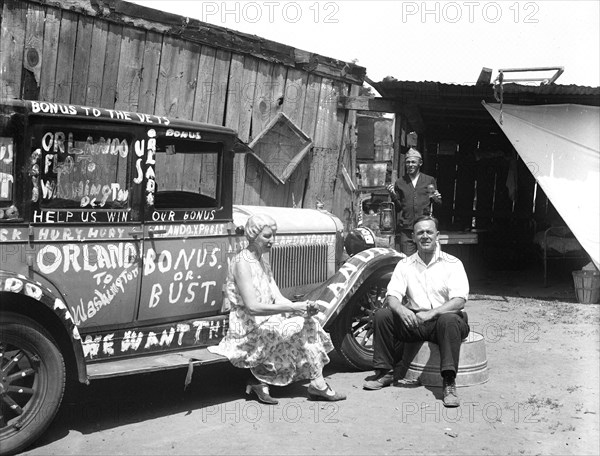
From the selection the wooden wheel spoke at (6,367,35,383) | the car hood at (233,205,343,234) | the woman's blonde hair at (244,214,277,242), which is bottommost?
the wooden wheel spoke at (6,367,35,383)

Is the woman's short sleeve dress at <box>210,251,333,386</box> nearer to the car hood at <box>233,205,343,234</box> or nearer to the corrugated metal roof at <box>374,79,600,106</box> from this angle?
the car hood at <box>233,205,343,234</box>

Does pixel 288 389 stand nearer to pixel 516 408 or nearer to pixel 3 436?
pixel 516 408

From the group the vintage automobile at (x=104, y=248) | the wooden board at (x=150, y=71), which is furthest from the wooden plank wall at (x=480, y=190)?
the vintage automobile at (x=104, y=248)

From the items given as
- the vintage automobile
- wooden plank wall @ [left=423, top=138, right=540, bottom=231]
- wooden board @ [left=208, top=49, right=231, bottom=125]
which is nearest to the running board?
the vintage automobile

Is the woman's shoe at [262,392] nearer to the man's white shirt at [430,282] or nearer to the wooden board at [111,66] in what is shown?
the man's white shirt at [430,282]

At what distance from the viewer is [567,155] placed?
9.57 metres

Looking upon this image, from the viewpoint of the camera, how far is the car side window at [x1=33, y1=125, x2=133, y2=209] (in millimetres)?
4422

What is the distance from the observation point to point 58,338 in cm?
434

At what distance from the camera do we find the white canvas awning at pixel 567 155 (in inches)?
373

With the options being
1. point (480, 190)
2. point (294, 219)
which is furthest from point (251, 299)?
point (480, 190)

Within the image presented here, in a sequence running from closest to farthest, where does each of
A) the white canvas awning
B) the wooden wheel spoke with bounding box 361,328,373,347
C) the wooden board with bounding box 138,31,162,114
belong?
1. the wooden wheel spoke with bounding box 361,328,373,347
2. the wooden board with bounding box 138,31,162,114
3. the white canvas awning

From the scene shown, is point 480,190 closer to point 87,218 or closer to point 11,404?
point 87,218

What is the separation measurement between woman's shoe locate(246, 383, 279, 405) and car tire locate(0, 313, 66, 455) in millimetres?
1423

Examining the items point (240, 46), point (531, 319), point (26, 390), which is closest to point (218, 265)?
point (26, 390)
